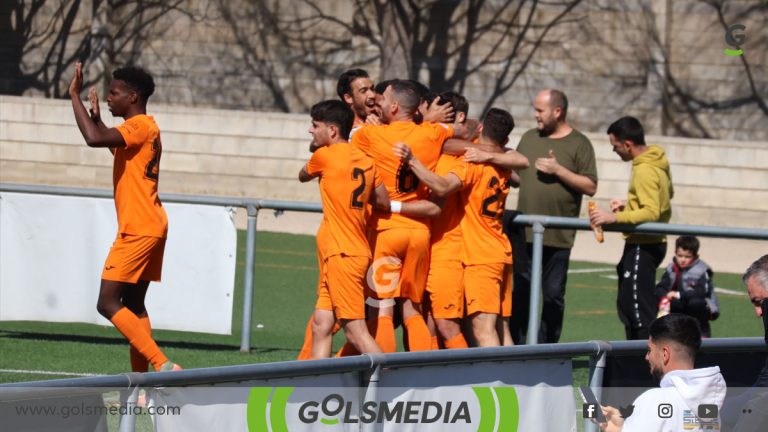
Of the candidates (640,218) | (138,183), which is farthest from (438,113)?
(138,183)

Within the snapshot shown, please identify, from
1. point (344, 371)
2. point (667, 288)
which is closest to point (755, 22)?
point (667, 288)

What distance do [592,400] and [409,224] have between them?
2.81 m

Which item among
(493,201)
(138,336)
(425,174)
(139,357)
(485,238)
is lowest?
(139,357)

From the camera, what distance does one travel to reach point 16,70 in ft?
103

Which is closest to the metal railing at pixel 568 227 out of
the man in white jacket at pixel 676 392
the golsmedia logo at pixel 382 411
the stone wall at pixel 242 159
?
the golsmedia logo at pixel 382 411

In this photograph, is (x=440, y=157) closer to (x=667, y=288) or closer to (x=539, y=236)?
(x=539, y=236)

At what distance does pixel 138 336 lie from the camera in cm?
793

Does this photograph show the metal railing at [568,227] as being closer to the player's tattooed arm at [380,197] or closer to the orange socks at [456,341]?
the orange socks at [456,341]

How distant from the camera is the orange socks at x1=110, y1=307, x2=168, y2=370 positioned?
7.92 metres

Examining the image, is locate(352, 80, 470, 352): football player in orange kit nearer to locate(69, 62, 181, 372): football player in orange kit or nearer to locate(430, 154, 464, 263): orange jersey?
locate(430, 154, 464, 263): orange jersey

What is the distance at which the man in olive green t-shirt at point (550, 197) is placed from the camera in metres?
9.73

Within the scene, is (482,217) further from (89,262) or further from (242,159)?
(242,159)

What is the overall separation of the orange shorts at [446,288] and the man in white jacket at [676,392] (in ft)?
10.3

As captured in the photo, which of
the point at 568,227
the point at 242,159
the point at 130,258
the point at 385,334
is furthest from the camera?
the point at 242,159
